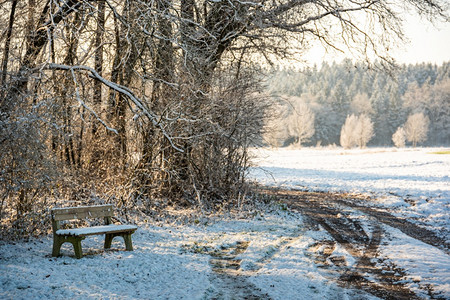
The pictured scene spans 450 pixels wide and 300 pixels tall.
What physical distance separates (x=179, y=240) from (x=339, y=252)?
302 cm

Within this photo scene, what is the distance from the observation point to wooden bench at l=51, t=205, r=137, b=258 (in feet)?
19.4

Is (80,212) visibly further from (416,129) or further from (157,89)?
(416,129)

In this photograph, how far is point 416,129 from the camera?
77062 mm

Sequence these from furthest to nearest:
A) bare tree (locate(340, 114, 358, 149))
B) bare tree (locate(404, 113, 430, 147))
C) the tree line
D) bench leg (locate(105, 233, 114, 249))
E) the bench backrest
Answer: bare tree (locate(404, 113, 430, 147)) → bare tree (locate(340, 114, 358, 149)) → the tree line → bench leg (locate(105, 233, 114, 249)) → the bench backrest

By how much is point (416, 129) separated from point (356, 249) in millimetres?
78511

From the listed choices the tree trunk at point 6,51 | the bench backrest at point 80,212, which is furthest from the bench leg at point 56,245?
the tree trunk at point 6,51

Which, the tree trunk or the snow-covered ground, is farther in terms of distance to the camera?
the tree trunk

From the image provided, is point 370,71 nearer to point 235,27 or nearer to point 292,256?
point 235,27

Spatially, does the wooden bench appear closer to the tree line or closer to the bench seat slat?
the bench seat slat

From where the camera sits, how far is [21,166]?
6.44 meters

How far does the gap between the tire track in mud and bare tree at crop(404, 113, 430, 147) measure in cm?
7234

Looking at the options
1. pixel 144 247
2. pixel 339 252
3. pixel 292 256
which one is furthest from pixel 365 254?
pixel 144 247

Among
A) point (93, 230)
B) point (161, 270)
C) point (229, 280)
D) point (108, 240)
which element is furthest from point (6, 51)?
point (229, 280)

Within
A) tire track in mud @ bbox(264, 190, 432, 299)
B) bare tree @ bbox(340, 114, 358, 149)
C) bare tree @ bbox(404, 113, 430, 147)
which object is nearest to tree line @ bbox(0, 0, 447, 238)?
tire track in mud @ bbox(264, 190, 432, 299)
